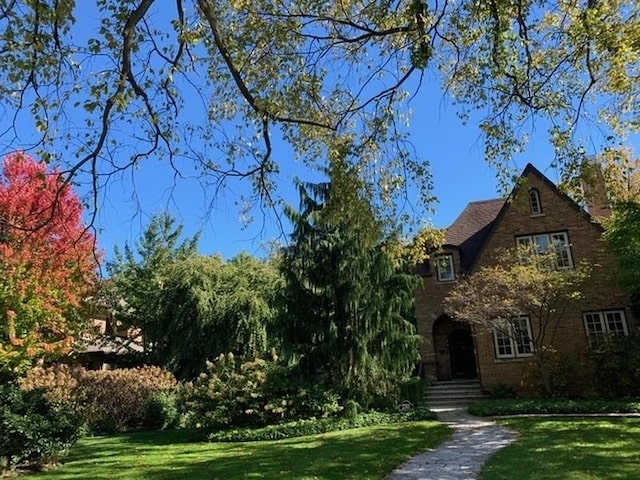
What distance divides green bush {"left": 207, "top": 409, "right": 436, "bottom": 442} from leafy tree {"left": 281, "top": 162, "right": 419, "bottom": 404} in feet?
2.53

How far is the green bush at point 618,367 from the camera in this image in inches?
597

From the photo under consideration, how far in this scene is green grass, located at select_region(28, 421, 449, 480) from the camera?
854 cm

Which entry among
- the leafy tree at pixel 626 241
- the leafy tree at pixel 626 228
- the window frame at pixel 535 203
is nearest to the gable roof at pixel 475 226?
the window frame at pixel 535 203

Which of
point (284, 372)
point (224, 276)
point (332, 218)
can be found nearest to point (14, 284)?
point (224, 276)

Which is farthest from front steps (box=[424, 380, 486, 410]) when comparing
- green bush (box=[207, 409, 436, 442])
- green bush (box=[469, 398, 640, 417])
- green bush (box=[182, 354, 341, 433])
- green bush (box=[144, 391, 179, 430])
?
green bush (box=[144, 391, 179, 430])

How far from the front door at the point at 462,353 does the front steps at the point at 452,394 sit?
Result: 1.52 meters

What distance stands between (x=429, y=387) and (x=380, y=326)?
5998 mm

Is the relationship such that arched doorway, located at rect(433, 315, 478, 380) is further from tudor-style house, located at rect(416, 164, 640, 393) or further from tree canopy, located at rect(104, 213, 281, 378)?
tree canopy, located at rect(104, 213, 281, 378)

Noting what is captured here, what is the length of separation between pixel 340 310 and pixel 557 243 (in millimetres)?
9333

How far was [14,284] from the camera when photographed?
17.5m

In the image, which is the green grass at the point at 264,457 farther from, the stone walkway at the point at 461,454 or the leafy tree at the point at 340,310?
the leafy tree at the point at 340,310

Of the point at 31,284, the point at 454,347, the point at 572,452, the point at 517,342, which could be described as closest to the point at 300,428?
the point at 572,452

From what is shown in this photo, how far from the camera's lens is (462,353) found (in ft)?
70.1

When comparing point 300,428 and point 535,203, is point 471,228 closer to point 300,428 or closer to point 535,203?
point 535,203
